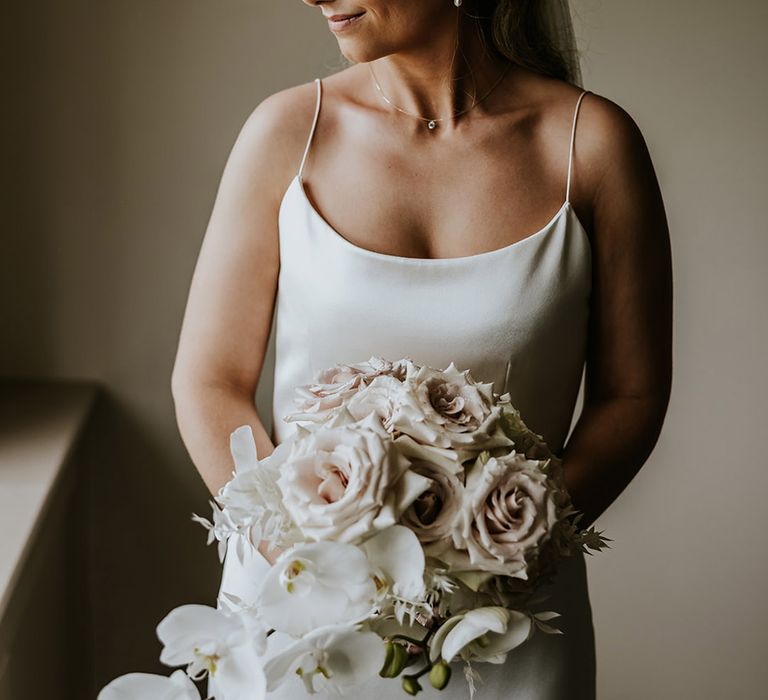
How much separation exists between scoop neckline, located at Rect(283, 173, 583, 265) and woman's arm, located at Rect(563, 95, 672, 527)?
0.20 ft

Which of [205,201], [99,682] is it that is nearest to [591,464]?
[205,201]

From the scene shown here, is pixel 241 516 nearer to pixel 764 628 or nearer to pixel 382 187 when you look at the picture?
pixel 382 187

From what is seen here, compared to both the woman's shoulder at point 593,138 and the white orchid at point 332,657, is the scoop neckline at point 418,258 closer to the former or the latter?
the woman's shoulder at point 593,138

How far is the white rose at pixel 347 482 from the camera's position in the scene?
84 cm

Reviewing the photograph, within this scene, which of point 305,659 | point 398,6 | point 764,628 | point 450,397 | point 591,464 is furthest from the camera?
point 764,628

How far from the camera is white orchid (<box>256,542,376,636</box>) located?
0.82 metres

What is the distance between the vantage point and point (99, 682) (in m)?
2.32

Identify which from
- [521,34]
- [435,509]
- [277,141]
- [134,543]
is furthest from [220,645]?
[134,543]

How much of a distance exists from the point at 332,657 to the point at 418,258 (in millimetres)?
690

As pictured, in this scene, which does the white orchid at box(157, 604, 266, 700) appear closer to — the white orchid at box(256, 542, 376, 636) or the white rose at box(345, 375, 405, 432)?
the white orchid at box(256, 542, 376, 636)

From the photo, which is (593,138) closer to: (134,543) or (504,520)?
(504,520)

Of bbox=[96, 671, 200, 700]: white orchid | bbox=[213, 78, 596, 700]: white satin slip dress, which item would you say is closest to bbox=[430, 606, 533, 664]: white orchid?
bbox=[96, 671, 200, 700]: white orchid

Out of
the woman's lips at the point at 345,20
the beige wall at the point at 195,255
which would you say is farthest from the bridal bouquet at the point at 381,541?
the beige wall at the point at 195,255

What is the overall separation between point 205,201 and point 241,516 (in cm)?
132
